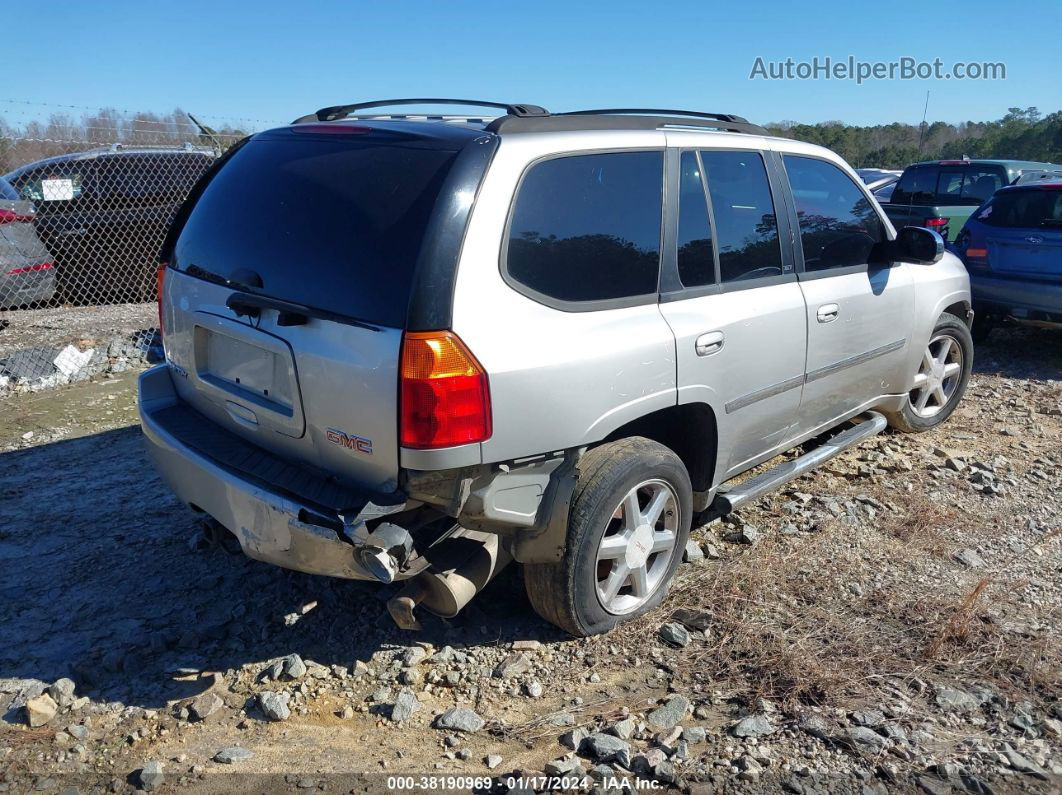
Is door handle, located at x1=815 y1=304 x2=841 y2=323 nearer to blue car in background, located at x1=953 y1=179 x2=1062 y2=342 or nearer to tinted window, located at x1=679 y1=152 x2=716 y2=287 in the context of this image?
tinted window, located at x1=679 y1=152 x2=716 y2=287

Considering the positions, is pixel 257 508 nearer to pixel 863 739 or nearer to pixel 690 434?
pixel 690 434

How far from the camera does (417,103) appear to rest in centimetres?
391

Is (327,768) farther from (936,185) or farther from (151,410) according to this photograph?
(936,185)

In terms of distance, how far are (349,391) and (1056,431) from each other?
5251 millimetres

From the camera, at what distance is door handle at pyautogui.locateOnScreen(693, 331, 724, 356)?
11.0 feet

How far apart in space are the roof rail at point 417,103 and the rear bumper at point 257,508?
141cm

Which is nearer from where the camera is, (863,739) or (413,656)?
(863,739)

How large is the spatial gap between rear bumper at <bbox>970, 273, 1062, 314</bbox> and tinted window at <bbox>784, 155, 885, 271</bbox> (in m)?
3.36

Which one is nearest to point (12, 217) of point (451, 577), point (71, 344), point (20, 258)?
point (20, 258)

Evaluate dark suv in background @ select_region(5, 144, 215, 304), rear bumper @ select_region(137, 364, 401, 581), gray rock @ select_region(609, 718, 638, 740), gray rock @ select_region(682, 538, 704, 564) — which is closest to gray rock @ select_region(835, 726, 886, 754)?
gray rock @ select_region(609, 718, 638, 740)

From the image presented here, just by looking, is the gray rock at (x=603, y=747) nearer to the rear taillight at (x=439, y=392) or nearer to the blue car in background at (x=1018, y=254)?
the rear taillight at (x=439, y=392)

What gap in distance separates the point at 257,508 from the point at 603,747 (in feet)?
4.55

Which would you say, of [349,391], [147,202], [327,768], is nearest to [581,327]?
[349,391]

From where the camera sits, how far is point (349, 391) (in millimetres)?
2693
